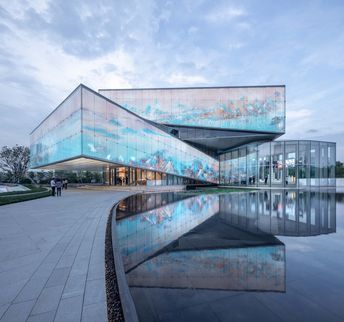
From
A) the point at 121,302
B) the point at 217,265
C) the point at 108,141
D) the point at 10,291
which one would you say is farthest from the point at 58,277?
the point at 108,141

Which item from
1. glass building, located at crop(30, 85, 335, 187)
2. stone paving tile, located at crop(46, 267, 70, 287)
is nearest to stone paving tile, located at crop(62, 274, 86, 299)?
stone paving tile, located at crop(46, 267, 70, 287)

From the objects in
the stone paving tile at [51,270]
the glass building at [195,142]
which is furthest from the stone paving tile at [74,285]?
the glass building at [195,142]

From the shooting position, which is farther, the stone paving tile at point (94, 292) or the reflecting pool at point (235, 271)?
the stone paving tile at point (94, 292)

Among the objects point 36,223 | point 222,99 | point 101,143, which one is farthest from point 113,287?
point 222,99

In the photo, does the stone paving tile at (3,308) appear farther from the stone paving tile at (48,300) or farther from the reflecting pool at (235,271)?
the reflecting pool at (235,271)

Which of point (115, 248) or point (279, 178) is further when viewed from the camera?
point (279, 178)

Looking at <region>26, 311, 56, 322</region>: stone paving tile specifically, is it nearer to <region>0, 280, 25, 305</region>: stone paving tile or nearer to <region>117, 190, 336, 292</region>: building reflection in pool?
<region>0, 280, 25, 305</region>: stone paving tile

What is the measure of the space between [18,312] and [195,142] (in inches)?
1391

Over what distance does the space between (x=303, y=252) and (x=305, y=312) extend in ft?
9.04

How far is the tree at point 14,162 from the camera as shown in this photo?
44250 mm

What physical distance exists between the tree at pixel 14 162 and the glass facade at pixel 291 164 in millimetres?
49725

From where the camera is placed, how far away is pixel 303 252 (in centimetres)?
507

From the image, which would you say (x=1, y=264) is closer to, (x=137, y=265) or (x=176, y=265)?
(x=137, y=265)

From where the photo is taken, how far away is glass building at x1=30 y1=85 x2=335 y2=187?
25.7m
